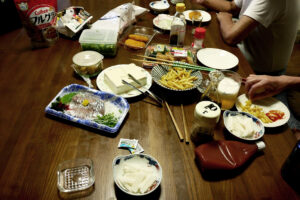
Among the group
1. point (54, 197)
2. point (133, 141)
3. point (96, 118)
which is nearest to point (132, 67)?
point (96, 118)

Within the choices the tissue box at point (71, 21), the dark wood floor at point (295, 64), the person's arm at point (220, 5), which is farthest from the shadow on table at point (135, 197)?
the dark wood floor at point (295, 64)

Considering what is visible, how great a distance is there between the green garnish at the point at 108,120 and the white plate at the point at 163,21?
3.72 feet

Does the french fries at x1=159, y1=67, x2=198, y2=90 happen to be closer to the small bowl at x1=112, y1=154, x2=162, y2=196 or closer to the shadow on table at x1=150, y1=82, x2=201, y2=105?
the shadow on table at x1=150, y1=82, x2=201, y2=105

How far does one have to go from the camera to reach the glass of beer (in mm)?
1232

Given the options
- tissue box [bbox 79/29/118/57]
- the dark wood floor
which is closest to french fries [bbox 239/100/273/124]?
tissue box [bbox 79/29/118/57]

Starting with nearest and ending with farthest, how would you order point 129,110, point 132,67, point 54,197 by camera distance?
1. point 54,197
2. point 129,110
3. point 132,67

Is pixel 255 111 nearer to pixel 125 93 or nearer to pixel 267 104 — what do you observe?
pixel 267 104

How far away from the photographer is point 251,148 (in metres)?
1.01

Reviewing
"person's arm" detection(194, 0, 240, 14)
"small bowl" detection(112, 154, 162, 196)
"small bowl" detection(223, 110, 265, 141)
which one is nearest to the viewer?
"small bowl" detection(112, 154, 162, 196)

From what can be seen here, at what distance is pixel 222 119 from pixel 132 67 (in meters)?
0.63

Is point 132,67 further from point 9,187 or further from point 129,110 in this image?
point 9,187

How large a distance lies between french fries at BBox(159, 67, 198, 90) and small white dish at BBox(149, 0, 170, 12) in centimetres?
106

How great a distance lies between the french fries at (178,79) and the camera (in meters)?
1.33

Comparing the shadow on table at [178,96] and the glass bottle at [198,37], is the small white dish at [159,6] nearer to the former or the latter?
the glass bottle at [198,37]
